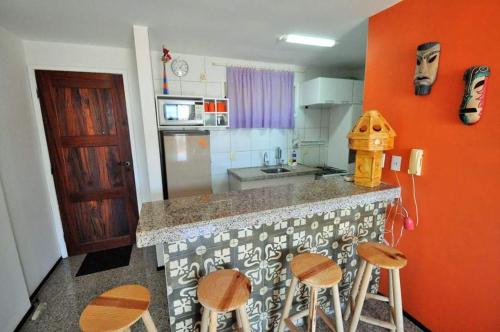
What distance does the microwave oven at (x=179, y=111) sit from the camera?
7.97 ft

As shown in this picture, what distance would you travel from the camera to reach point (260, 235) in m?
1.37

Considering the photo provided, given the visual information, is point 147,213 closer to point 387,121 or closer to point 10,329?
A: point 10,329

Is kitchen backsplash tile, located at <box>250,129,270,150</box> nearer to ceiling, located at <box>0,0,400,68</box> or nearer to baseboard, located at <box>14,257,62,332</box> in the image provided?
ceiling, located at <box>0,0,400,68</box>

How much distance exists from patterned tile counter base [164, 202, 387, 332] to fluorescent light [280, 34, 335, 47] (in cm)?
174

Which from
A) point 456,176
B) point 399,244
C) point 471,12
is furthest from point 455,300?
point 471,12

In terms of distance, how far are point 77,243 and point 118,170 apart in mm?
1060

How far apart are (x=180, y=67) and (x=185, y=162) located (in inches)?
49.2

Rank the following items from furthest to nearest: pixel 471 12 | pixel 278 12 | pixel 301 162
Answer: pixel 301 162 → pixel 278 12 → pixel 471 12

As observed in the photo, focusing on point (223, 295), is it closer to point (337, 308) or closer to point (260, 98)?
point (337, 308)

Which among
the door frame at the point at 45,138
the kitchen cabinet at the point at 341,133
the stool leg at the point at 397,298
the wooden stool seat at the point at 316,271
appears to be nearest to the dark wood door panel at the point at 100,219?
the door frame at the point at 45,138

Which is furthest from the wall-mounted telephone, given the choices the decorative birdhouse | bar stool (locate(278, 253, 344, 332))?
bar stool (locate(278, 253, 344, 332))

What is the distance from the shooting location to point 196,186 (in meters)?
2.59

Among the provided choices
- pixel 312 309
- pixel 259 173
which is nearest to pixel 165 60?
pixel 259 173

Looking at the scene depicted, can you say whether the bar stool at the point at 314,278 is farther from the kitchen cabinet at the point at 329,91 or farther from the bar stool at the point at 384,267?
the kitchen cabinet at the point at 329,91
